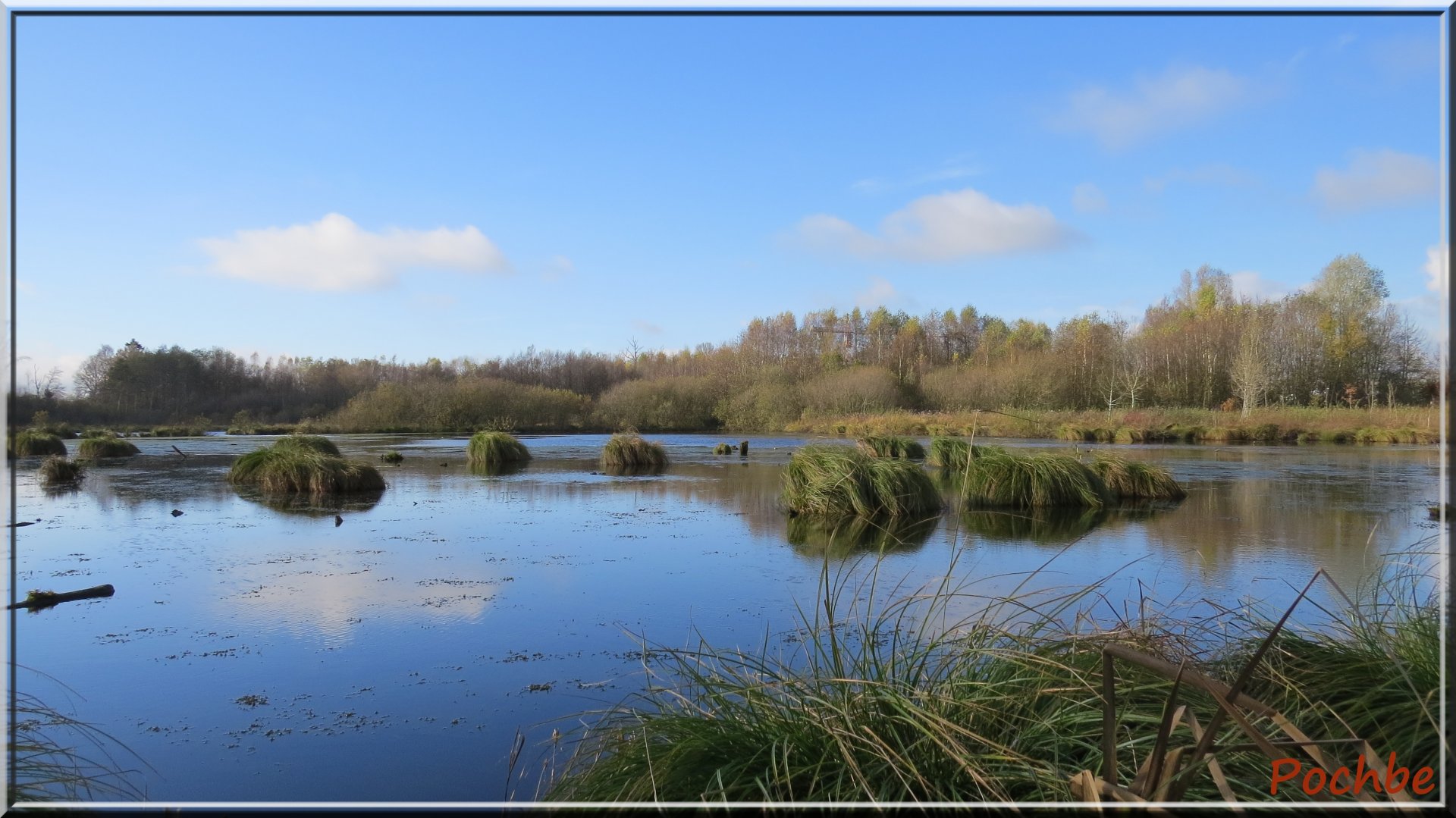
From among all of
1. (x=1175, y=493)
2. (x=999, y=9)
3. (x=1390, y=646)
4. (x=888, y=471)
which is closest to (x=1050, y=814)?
(x=1390, y=646)

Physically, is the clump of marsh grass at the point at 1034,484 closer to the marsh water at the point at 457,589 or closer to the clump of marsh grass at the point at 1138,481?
the clump of marsh grass at the point at 1138,481

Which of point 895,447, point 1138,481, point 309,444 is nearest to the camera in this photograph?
point 1138,481

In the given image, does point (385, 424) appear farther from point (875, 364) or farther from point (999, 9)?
point (999, 9)

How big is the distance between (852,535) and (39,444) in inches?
422

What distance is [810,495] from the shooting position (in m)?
7.81

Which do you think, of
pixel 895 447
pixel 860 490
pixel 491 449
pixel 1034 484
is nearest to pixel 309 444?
pixel 491 449

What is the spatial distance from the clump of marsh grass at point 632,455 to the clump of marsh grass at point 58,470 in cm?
676

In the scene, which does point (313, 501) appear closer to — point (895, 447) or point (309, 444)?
point (309, 444)

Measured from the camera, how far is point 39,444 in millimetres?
10758

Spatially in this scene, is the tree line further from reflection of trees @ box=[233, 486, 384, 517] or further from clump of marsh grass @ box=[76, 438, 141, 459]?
clump of marsh grass @ box=[76, 438, 141, 459]

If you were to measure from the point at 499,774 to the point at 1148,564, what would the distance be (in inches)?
160

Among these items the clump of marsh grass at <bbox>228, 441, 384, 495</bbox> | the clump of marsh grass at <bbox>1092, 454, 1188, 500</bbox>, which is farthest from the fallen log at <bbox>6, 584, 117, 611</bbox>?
the clump of marsh grass at <bbox>1092, 454, 1188, 500</bbox>

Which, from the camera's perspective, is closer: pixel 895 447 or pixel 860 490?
pixel 860 490

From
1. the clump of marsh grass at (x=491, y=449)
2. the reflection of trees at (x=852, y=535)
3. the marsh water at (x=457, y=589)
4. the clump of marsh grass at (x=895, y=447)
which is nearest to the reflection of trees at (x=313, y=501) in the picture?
the marsh water at (x=457, y=589)
